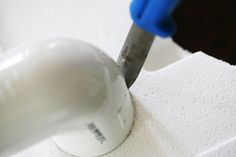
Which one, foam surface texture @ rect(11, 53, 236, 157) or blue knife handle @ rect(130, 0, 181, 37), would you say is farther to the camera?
foam surface texture @ rect(11, 53, 236, 157)

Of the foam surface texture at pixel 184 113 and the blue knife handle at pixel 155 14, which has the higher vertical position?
the blue knife handle at pixel 155 14

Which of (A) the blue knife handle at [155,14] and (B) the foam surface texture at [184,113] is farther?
(B) the foam surface texture at [184,113]

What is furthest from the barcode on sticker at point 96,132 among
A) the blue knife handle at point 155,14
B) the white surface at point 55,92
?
the blue knife handle at point 155,14

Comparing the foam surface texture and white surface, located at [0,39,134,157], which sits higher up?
white surface, located at [0,39,134,157]

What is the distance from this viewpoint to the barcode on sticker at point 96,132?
1.20 ft

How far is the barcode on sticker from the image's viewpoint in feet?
1.20

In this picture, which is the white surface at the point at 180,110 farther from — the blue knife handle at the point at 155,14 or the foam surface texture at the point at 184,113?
the blue knife handle at the point at 155,14

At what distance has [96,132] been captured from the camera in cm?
37

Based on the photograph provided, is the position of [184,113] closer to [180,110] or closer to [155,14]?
[180,110]

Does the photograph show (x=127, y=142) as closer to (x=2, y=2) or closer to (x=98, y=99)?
(x=98, y=99)

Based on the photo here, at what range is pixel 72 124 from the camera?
352mm

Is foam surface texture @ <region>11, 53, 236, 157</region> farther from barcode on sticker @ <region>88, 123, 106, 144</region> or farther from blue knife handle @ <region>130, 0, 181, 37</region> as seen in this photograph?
blue knife handle @ <region>130, 0, 181, 37</region>

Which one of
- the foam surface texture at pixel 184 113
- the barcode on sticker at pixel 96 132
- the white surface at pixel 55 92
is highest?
the white surface at pixel 55 92

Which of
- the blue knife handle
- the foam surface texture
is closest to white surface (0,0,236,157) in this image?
the foam surface texture
